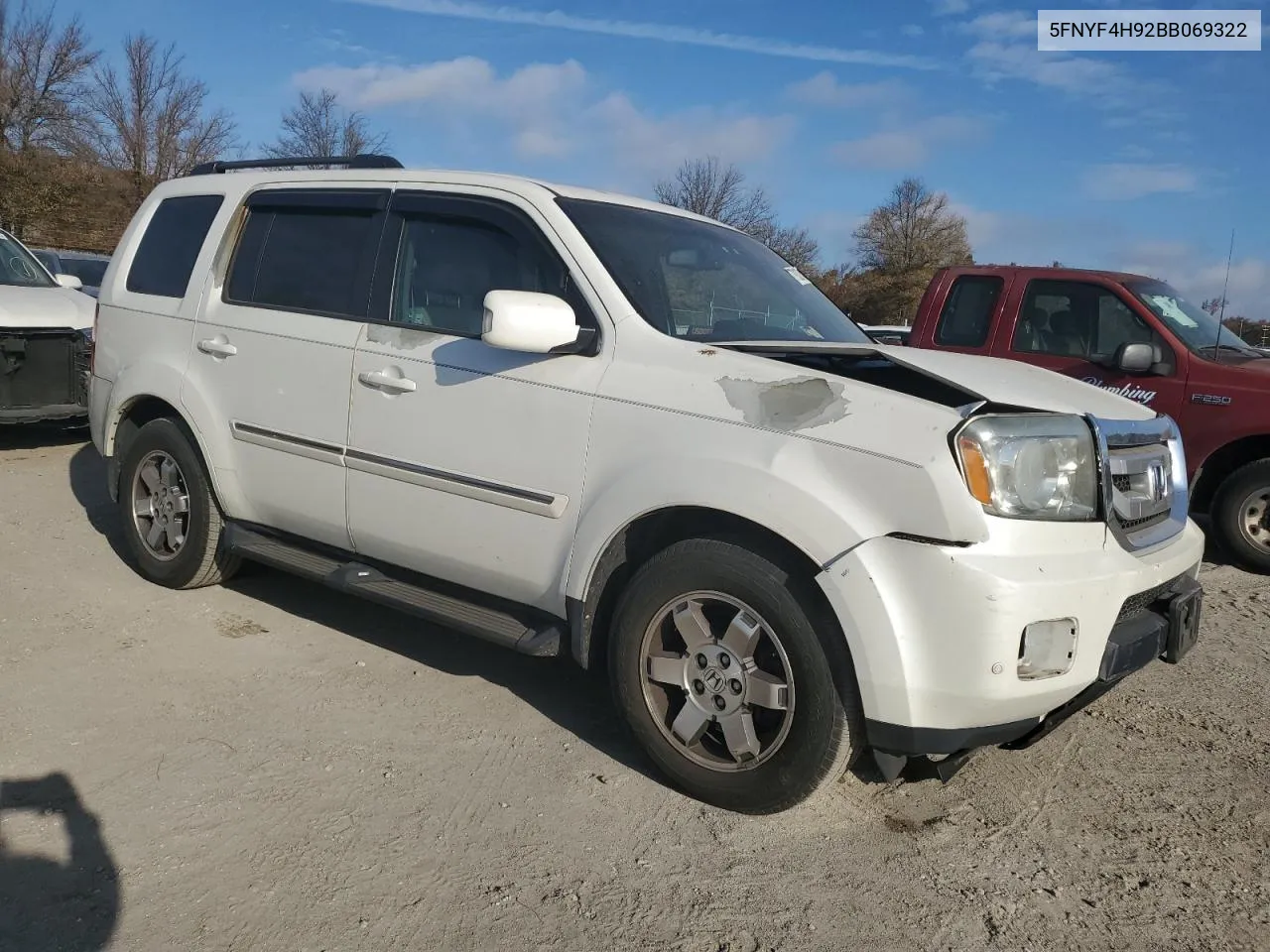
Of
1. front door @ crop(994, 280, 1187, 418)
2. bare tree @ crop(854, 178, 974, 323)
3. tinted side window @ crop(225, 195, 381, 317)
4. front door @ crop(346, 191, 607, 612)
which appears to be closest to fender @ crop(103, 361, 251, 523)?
tinted side window @ crop(225, 195, 381, 317)

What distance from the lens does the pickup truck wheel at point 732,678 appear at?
2.92 meters

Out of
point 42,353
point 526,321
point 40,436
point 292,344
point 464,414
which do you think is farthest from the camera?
point 40,436

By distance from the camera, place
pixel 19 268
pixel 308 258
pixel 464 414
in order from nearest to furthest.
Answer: pixel 464 414
pixel 308 258
pixel 19 268

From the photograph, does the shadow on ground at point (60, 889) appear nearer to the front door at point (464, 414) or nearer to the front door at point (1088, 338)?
the front door at point (464, 414)

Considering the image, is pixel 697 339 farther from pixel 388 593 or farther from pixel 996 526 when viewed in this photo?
pixel 388 593

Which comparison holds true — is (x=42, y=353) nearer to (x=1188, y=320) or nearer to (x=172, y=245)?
(x=172, y=245)

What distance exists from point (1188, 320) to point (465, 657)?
18.4ft

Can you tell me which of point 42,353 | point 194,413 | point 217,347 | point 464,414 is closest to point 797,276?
point 464,414

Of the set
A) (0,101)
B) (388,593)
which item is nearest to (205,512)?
(388,593)

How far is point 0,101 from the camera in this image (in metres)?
30.2

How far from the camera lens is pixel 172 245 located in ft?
16.7

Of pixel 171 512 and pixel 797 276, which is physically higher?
pixel 797 276

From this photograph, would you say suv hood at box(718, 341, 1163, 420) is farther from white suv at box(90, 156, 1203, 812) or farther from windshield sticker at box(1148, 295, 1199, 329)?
windshield sticker at box(1148, 295, 1199, 329)

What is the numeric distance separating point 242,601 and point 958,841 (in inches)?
141
